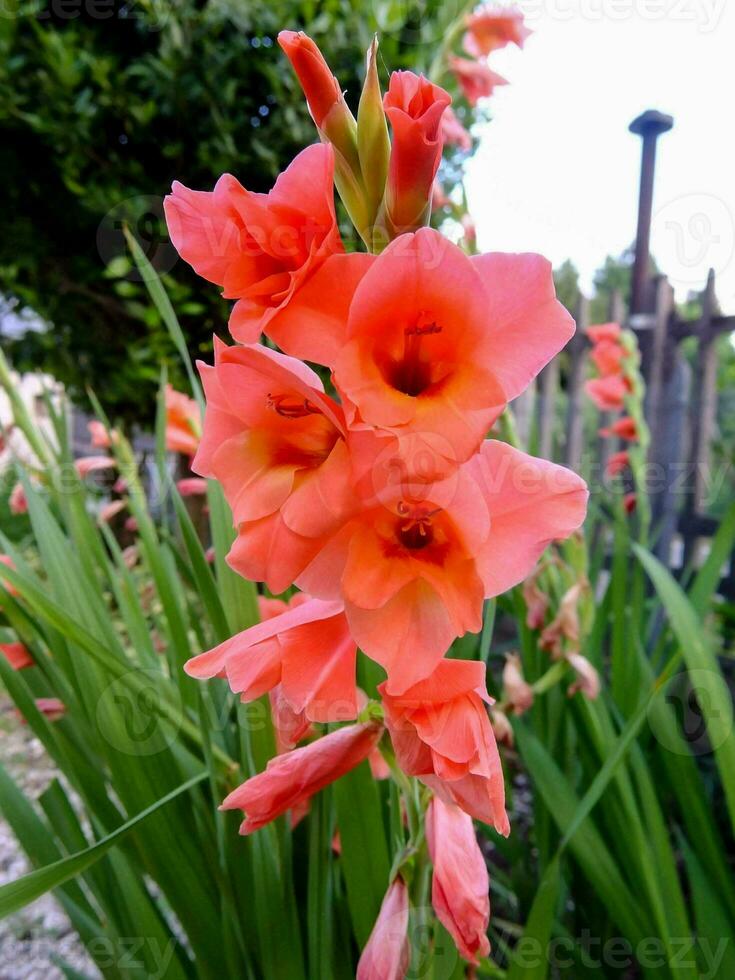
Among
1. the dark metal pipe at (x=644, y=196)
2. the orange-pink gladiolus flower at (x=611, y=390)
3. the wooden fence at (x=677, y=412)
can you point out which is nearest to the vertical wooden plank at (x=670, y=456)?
the wooden fence at (x=677, y=412)

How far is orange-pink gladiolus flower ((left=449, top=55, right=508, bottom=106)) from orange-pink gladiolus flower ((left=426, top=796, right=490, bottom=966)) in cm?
117

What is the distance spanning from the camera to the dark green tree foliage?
173 cm

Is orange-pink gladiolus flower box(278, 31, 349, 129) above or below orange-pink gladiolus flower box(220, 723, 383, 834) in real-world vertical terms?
above

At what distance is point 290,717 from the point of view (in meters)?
0.42

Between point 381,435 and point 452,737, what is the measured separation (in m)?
0.17

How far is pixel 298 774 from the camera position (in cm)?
43

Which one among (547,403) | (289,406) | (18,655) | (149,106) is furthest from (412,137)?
(547,403)

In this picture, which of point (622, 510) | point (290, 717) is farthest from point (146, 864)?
point (622, 510)

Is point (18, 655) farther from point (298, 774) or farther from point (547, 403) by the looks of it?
point (547, 403)

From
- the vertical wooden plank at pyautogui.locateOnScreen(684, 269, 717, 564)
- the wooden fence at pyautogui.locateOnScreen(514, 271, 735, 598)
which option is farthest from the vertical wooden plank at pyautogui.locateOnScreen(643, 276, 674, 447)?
the vertical wooden plank at pyautogui.locateOnScreen(684, 269, 717, 564)

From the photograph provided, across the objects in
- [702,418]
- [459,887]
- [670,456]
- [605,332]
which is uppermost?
[605,332]

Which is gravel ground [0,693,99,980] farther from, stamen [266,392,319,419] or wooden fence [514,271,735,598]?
wooden fence [514,271,735,598]

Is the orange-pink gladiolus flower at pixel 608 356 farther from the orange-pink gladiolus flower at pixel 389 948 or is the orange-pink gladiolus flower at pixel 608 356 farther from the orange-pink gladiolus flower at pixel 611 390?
the orange-pink gladiolus flower at pixel 389 948

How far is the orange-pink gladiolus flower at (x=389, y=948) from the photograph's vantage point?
1.38 ft
